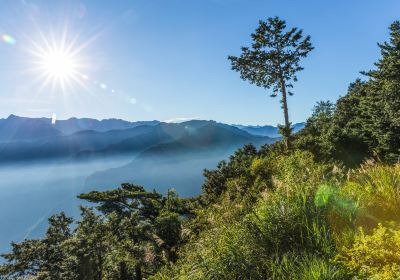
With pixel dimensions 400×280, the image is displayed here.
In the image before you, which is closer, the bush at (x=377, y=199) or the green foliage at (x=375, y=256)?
the green foliage at (x=375, y=256)

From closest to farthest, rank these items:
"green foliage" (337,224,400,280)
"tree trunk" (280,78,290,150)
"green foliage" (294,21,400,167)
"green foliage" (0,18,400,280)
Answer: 1. "green foliage" (337,224,400,280)
2. "green foliage" (0,18,400,280)
3. "green foliage" (294,21,400,167)
4. "tree trunk" (280,78,290,150)

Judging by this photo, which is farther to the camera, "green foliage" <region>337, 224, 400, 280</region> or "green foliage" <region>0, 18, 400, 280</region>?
"green foliage" <region>0, 18, 400, 280</region>

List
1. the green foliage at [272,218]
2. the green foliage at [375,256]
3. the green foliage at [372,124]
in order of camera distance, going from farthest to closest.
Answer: the green foliage at [372,124]
the green foliage at [272,218]
the green foliage at [375,256]

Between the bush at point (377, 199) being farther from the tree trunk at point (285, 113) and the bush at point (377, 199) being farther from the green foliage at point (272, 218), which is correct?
the tree trunk at point (285, 113)

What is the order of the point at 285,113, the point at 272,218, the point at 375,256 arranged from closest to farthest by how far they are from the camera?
the point at 375,256 → the point at 272,218 → the point at 285,113

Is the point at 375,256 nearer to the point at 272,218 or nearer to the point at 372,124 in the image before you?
the point at 272,218

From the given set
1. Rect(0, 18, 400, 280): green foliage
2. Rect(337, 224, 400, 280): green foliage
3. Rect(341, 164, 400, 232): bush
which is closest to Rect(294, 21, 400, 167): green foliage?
Rect(0, 18, 400, 280): green foliage

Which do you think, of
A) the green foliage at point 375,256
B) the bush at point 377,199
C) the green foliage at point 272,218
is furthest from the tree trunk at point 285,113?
the green foliage at point 375,256

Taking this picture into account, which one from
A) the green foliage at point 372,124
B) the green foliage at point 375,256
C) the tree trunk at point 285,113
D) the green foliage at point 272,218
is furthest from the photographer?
the tree trunk at point 285,113

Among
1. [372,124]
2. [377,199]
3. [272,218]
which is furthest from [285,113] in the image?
[272,218]

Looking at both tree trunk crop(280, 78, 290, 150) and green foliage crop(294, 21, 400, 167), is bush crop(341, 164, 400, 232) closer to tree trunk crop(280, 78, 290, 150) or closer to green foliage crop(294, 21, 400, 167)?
green foliage crop(294, 21, 400, 167)

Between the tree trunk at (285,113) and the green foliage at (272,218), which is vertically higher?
the tree trunk at (285,113)

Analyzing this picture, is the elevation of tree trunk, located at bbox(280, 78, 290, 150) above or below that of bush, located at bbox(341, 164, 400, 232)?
above

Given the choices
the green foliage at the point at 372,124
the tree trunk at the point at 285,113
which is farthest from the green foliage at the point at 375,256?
the tree trunk at the point at 285,113
